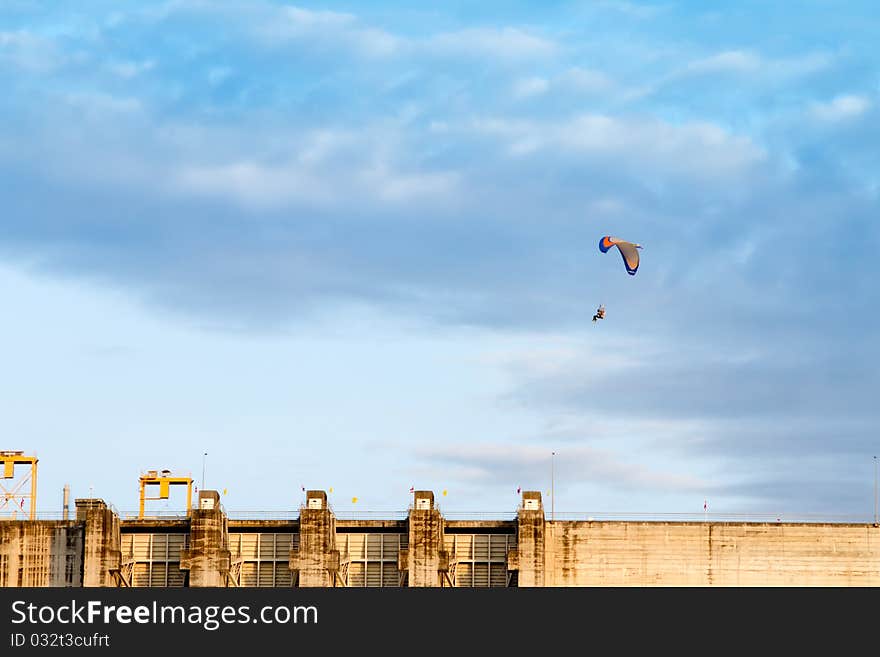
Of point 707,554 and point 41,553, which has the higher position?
point 707,554

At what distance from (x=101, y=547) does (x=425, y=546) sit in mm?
25583

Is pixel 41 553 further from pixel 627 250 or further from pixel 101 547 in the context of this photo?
pixel 627 250

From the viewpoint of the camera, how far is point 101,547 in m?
122

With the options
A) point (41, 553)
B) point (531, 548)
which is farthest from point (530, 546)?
point (41, 553)

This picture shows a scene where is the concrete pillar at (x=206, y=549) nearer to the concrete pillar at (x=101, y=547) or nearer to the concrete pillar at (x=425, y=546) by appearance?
the concrete pillar at (x=101, y=547)

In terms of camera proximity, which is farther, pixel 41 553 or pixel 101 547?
pixel 41 553

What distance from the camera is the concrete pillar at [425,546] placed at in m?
122

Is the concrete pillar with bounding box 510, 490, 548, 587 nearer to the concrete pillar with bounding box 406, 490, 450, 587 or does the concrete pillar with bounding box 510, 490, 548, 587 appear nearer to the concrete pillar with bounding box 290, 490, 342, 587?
the concrete pillar with bounding box 406, 490, 450, 587

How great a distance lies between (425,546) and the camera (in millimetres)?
122688
